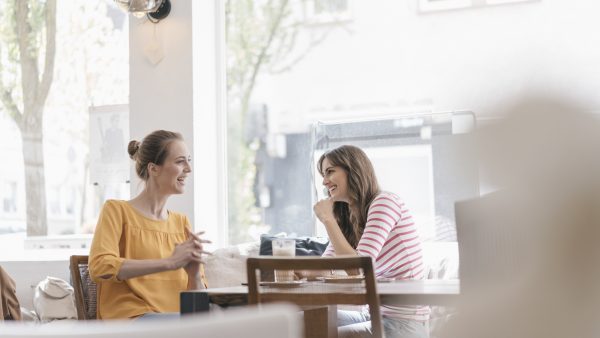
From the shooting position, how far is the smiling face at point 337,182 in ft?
10.8

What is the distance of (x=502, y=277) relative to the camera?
3.55ft

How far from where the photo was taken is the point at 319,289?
2451 millimetres

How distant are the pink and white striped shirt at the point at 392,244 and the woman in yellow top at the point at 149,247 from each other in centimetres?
59

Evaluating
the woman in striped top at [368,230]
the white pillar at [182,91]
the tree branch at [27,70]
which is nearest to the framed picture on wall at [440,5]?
the white pillar at [182,91]

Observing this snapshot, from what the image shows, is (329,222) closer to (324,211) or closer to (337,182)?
(324,211)

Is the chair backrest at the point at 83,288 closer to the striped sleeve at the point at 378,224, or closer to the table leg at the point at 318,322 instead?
the table leg at the point at 318,322

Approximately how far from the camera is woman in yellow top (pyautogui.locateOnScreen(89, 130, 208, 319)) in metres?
2.99

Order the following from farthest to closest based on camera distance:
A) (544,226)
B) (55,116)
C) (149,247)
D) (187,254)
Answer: (55,116)
(149,247)
(187,254)
(544,226)

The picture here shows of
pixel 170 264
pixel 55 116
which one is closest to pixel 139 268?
pixel 170 264

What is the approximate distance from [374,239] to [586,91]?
2.14 metres

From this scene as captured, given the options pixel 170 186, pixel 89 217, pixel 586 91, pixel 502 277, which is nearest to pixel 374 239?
pixel 170 186

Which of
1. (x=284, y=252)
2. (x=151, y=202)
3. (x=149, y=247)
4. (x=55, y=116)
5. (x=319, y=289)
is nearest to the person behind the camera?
(x=319, y=289)

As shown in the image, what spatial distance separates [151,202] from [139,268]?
39 centimetres

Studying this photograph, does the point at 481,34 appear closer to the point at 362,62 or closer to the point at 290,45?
the point at 362,62
